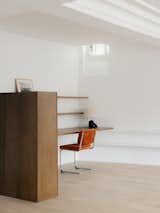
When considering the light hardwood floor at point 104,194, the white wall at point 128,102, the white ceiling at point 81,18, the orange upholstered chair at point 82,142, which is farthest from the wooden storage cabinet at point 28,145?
the white wall at point 128,102

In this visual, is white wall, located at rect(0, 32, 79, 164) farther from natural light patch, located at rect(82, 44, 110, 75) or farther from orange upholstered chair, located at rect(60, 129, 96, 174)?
orange upholstered chair, located at rect(60, 129, 96, 174)

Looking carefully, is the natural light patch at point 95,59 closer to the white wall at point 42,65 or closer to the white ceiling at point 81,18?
the white wall at point 42,65

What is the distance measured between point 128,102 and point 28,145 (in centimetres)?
340

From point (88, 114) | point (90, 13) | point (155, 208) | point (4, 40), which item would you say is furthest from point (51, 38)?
point (155, 208)

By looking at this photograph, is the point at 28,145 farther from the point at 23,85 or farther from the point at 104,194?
the point at 23,85

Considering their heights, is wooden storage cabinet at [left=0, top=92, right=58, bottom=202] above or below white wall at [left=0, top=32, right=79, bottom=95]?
below

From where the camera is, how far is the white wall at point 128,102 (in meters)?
8.02

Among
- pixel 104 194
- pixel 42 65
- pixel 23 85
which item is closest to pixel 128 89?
pixel 42 65

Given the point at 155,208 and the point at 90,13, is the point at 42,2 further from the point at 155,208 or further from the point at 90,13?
the point at 155,208

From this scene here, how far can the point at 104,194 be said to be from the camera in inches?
222

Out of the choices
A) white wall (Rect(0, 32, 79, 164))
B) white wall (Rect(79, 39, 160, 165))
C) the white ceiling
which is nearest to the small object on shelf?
white wall (Rect(0, 32, 79, 164))

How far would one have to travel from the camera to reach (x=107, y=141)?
336 inches

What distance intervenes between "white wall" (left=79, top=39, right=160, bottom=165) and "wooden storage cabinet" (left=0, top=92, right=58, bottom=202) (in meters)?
3.00

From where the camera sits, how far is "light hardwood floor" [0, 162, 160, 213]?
4898 millimetres
